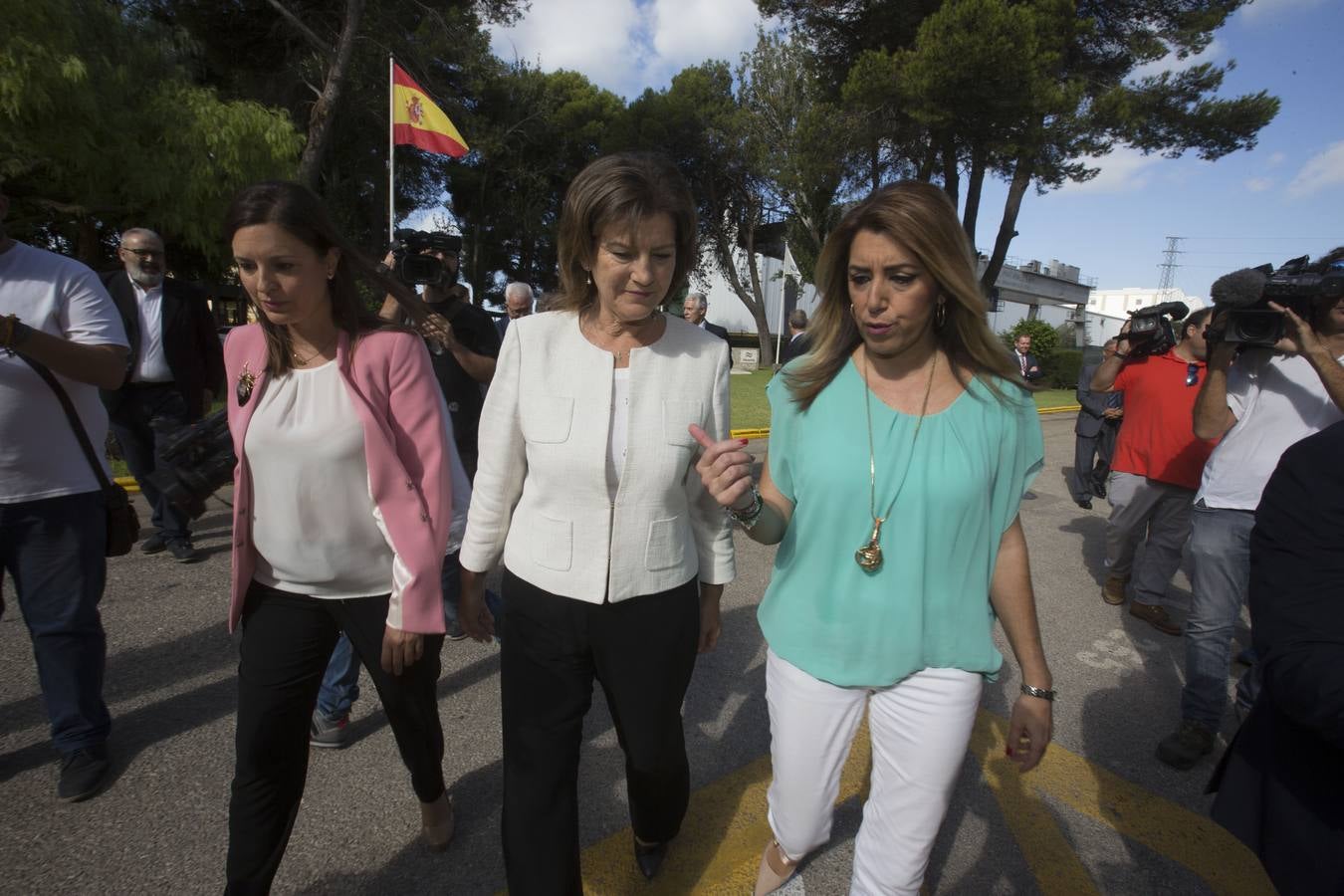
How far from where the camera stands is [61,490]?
2371mm

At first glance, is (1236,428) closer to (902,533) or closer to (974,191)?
(902,533)

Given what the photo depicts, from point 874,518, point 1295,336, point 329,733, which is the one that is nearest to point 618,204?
point 874,518

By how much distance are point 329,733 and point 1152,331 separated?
518 centimetres

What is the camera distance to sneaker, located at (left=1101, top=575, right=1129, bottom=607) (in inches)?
189

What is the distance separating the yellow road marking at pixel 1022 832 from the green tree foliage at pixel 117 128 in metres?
11.1

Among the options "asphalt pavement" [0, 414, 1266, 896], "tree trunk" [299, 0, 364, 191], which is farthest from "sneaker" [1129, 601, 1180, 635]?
"tree trunk" [299, 0, 364, 191]

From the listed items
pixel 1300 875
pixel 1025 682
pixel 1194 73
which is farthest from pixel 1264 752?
pixel 1194 73

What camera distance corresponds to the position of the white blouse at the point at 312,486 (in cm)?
178

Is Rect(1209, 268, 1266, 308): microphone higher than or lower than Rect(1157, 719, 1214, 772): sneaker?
higher

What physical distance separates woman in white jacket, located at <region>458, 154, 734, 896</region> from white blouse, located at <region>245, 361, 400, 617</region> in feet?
0.98

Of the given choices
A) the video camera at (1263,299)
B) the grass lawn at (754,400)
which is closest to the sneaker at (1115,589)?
the video camera at (1263,299)

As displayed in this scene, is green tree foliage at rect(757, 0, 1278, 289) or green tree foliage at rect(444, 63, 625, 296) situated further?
green tree foliage at rect(444, 63, 625, 296)

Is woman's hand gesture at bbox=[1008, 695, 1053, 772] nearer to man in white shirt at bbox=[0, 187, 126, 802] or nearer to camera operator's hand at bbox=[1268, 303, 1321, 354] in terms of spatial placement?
camera operator's hand at bbox=[1268, 303, 1321, 354]

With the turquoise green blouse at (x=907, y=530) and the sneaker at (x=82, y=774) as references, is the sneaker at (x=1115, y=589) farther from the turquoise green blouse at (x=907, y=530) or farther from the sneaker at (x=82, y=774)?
the sneaker at (x=82, y=774)
